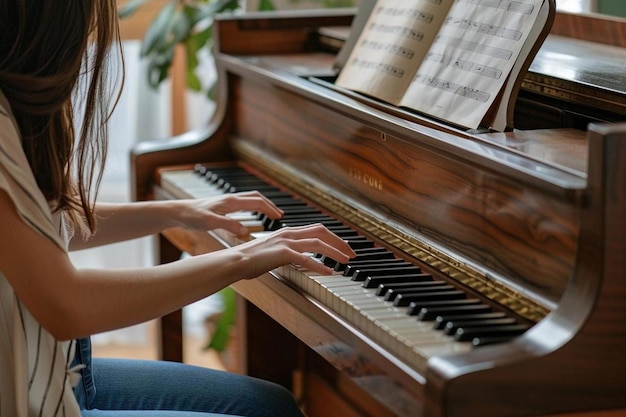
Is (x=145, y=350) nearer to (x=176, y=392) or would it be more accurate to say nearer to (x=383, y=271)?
(x=176, y=392)

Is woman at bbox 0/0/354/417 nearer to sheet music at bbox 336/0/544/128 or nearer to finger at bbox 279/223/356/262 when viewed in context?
finger at bbox 279/223/356/262

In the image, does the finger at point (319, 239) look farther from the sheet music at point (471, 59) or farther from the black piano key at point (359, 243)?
the sheet music at point (471, 59)

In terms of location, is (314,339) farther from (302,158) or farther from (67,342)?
(302,158)

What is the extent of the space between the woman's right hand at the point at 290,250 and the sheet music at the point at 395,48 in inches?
14.7

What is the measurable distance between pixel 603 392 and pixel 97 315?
649 mm

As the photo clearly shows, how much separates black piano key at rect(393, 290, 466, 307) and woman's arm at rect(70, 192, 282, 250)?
480mm

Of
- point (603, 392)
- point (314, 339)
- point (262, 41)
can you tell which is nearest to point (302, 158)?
point (262, 41)

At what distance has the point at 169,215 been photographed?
76.9 inches

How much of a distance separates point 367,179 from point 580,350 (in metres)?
0.71

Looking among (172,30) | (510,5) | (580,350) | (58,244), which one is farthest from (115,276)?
(172,30)

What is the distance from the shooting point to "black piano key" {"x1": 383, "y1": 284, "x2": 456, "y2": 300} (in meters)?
1.51

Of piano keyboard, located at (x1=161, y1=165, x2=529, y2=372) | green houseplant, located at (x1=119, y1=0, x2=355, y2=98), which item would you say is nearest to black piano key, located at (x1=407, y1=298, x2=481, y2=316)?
piano keyboard, located at (x1=161, y1=165, x2=529, y2=372)

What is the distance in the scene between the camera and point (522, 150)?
1.51m

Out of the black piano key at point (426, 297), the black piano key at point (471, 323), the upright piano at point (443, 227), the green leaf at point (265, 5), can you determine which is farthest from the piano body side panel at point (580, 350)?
the green leaf at point (265, 5)
